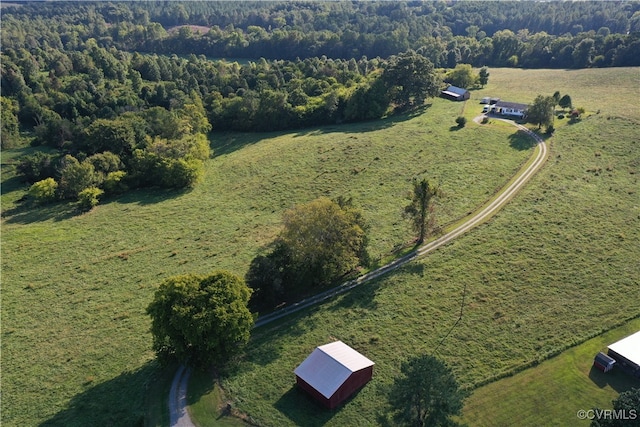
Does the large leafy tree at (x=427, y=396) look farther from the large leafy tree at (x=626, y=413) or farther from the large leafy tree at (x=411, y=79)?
the large leafy tree at (x=411, y=79)

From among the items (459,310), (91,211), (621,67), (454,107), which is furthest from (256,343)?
(621,67)

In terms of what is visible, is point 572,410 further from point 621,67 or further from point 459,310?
point 621,67

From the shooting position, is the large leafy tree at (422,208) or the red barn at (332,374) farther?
the large leafy tree at (422,208)

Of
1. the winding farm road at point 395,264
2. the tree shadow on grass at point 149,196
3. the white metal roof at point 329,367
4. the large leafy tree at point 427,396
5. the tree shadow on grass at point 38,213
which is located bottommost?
the tree shadow on grass at point 149,196

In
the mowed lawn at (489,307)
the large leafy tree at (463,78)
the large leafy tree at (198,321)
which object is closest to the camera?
the large leafy tree at (198,321)

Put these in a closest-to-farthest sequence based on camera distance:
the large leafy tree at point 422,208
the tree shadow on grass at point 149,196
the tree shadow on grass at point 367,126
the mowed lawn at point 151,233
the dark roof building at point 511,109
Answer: the mowed lawn at point 151,233
the large leafy tree at point 422,208
the tree shadow on grass at point 149,196
the dark roof building at point 511,109
the tree shadow on grass at point 367,126

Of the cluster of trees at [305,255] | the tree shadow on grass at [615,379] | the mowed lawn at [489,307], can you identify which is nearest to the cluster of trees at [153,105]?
the cluster of trees at [305,255]
